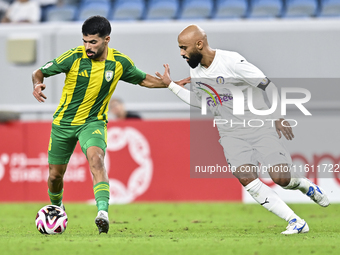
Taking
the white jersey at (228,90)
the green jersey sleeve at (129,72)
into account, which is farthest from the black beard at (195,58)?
the green jersey sleeve at (129,72)

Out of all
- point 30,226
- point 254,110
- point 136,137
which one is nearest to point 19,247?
point 30,226

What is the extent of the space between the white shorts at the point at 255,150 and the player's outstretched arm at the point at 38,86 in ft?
6.29

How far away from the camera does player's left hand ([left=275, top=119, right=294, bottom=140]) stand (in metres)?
5.73

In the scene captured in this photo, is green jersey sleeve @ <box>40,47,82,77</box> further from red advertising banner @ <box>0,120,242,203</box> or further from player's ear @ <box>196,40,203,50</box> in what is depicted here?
red advertising banner @ <box>0,120,242,203</box>

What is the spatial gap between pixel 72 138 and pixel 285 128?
221cm

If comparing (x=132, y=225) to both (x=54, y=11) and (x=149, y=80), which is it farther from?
(x=54, y=11)

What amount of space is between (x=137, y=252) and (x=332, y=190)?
5528mm

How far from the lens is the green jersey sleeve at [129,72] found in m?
6.12

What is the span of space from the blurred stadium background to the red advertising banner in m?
0.02

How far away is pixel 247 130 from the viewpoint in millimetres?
5953

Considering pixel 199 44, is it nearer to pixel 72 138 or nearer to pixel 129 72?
pixel 129 72

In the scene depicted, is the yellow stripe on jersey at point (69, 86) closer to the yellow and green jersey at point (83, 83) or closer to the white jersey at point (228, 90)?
the yellow and green jersey at point (83, 83)

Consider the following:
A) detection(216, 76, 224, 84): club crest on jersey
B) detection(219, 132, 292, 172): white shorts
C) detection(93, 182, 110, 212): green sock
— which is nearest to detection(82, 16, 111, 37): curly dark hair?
detection(216, 76, 224, 84): club crest on jersey

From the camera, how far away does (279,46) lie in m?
10.5
